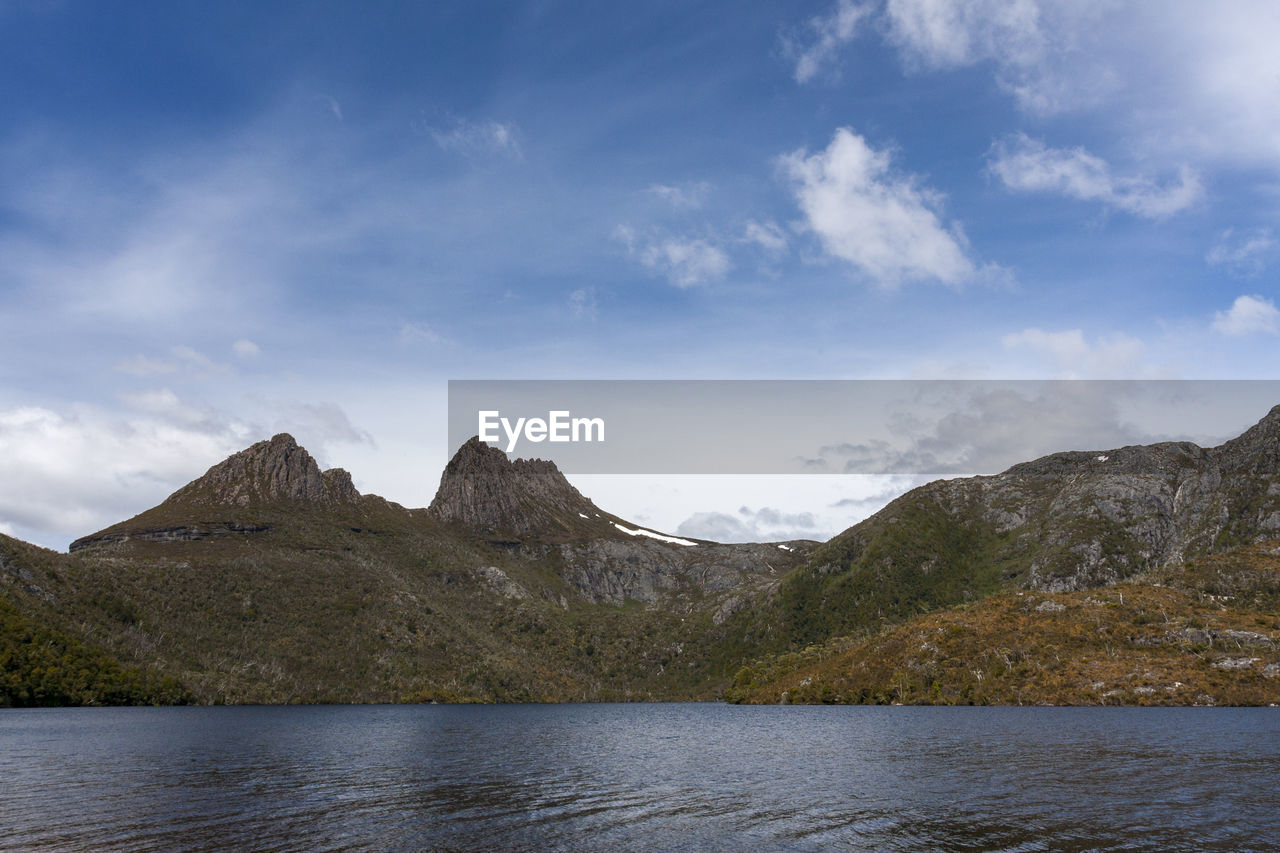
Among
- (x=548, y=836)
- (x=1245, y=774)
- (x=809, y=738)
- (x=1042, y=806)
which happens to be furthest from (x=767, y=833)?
(x=809, y=738)

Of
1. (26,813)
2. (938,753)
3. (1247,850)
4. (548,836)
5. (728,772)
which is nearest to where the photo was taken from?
(1247,850)

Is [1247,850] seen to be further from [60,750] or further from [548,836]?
[60,750]

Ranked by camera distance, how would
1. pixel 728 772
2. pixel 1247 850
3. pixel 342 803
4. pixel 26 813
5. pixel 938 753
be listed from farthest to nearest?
1. pixel 938 753
2. pixel 728 772
3. pixel 342 803
4. pixel 26 813
5. pixel 1247 850

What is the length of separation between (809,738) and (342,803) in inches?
3343

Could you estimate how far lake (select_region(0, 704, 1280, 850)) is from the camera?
151ft

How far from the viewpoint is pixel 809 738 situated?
123 m

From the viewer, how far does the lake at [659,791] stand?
151 ft

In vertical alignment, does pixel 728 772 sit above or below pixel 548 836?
below

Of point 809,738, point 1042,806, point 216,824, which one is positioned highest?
point 216,824

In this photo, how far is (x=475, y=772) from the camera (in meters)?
81.6

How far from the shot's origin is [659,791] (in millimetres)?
66562

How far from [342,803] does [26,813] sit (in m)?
20.9

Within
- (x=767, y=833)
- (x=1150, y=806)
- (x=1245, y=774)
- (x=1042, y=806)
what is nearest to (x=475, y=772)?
(x=767, y=833)

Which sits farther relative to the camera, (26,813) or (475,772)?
(475,772)
